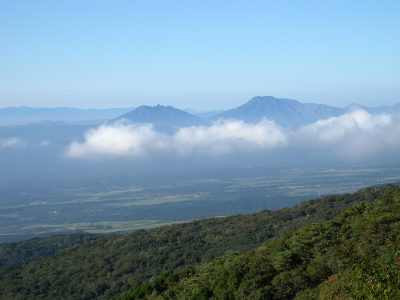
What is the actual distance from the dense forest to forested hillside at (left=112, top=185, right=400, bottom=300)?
0.05 metres

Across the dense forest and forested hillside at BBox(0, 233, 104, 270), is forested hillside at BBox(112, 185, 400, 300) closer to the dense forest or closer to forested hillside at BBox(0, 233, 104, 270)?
the dense forest

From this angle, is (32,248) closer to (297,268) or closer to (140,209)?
(297,268)

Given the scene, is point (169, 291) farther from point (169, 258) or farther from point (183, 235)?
point (183, 235)

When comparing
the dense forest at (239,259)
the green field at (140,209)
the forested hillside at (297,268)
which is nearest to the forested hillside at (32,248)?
the dense forest at (239,259)

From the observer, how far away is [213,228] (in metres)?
61.9

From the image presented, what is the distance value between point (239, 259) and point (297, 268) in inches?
177

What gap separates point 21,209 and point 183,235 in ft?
482

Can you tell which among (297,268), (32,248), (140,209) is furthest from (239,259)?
(140,209)

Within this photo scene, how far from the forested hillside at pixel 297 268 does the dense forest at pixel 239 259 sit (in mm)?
52

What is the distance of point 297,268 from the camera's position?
2472 cm

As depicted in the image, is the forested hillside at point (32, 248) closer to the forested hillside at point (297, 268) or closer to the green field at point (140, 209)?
the green field at point (140, 209)

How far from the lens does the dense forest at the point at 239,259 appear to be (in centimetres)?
2209

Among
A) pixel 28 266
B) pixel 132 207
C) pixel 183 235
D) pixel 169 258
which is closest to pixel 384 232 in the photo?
pixel 169 258

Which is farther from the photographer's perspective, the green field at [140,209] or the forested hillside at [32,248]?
the green field at [140,209]
